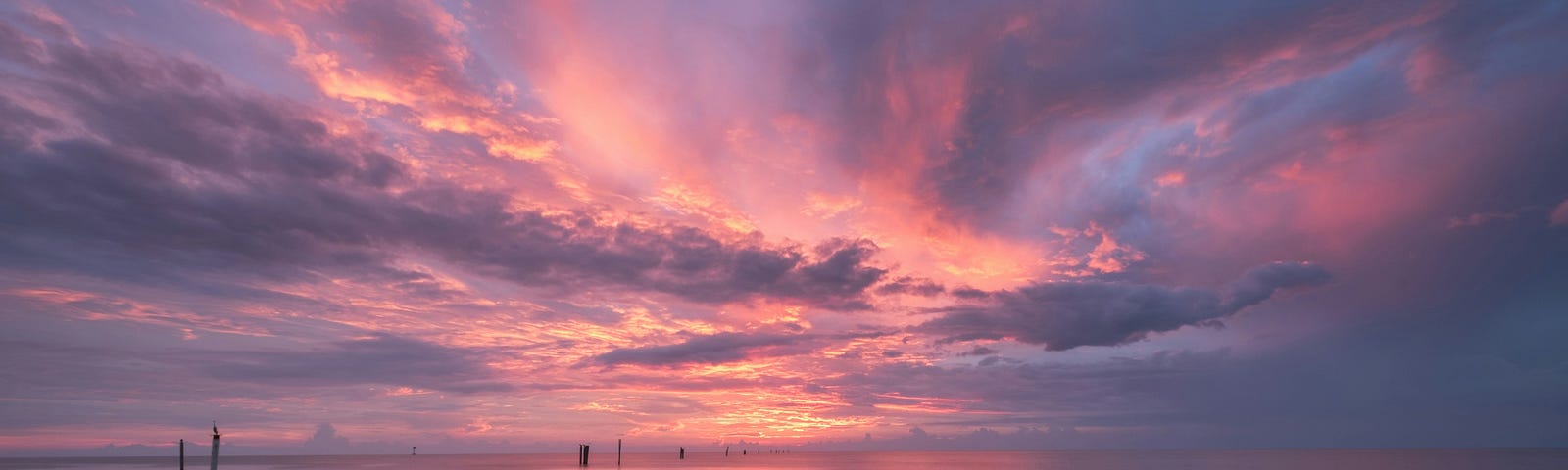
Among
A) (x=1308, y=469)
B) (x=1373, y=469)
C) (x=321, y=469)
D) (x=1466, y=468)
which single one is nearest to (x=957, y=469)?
(x=1308, y=469)

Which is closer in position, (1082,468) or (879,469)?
(1082,468)

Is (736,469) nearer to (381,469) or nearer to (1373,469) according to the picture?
(381,469)

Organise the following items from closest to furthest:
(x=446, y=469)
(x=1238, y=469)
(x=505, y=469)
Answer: (x=1238, y=469) < (x=505, y=469) < (x=446, y=469)

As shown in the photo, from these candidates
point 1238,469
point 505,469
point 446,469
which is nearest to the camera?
point 1238,469

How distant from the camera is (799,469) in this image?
129m

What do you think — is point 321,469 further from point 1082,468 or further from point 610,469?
point 1082,468

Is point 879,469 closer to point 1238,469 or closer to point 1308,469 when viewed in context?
point 1238,469

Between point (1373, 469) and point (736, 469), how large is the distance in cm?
9686

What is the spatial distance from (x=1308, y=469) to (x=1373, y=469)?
1488 centimetres

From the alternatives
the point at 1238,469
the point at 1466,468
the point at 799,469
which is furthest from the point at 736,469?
the point at 1466,468

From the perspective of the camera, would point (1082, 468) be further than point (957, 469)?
No

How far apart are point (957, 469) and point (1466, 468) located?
73.2 metres

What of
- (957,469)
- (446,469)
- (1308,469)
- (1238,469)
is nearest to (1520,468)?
(1308,469)

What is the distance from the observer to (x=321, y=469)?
409ft
